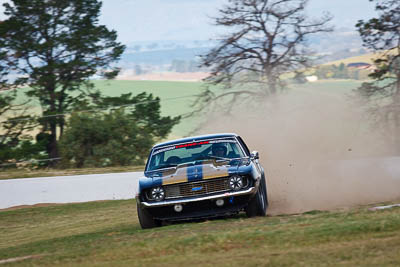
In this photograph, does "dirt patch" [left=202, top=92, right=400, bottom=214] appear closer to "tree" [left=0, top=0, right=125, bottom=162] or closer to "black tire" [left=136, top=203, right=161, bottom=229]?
"black tire" [left=136, top=203, right=161, bottom=229]

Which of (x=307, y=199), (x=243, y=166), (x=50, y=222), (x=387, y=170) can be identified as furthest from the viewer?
(x=387, y=170)

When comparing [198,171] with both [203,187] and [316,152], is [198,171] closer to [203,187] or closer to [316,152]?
[203,187]

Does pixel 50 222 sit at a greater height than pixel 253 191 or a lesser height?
lesser

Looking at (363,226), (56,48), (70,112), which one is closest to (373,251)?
(363,226)

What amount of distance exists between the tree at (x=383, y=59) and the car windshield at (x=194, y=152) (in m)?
16.5

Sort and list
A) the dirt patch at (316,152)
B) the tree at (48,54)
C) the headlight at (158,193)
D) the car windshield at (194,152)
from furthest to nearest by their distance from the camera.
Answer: the tree at (48,54) → the dirt patch at (316,152) → the car windshield at (194,152) → the headlight at (158,193)

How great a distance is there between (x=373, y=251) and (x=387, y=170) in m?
10.4

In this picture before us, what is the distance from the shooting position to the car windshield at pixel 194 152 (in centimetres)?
1061

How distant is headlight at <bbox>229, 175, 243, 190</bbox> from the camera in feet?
31.2

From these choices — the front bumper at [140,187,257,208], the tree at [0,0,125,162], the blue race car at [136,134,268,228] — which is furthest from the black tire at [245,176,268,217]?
the tree at [0,0,125,162]

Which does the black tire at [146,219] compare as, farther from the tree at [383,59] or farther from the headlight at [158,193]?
the tree at [383,59]

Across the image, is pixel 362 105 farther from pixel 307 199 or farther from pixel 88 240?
pixel 88 240

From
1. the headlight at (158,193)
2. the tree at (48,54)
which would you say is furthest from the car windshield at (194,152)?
the tree at (48,54)

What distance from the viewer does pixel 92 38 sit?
34.2 metres
